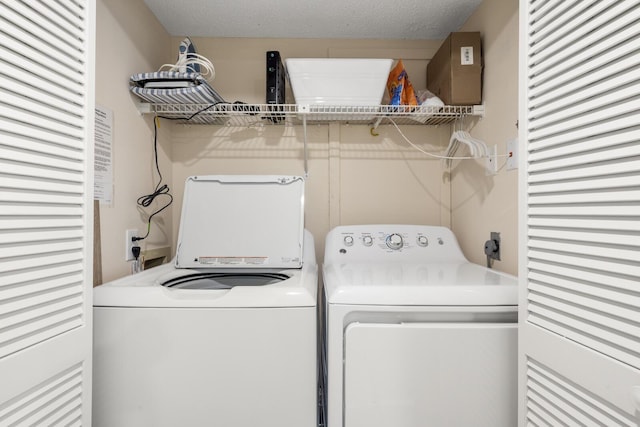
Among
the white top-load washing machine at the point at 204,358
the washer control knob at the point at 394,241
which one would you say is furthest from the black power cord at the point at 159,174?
the washer control knob at the point at 394,241

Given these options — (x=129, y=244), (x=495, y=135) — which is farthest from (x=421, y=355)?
(x=129, y=244)

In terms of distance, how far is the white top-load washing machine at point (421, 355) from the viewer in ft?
3.80

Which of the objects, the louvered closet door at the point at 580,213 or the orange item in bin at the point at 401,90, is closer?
the louvered closet door at the point at 580,213

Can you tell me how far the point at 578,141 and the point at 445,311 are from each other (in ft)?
2.14

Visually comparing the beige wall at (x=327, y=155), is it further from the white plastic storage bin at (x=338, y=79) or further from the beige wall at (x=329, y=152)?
the white plastic storage bin at (x=338, y=79)

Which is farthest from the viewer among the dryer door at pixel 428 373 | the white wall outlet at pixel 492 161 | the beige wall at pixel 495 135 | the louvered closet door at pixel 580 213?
the white wall outlet at pixel 492 161

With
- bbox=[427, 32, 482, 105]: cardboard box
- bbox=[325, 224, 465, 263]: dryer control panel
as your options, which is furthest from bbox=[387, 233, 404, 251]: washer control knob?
bbox=[427, 32, 482, 105]: cardboard box

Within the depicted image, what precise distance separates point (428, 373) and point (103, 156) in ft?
5.04

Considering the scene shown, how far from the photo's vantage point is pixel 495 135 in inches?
67.4

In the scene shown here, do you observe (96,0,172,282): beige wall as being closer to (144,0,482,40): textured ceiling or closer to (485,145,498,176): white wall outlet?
(144,0,482,40): textured ceiling

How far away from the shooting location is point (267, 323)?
45.9 inches

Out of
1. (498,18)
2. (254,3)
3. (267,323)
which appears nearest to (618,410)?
(267,323)

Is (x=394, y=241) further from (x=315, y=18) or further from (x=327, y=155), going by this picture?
(x=315, y=18)

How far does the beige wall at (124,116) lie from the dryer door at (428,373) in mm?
1132
